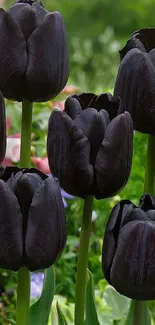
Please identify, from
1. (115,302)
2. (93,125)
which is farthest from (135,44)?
(115,302)

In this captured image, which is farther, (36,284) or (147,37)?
(36,284)

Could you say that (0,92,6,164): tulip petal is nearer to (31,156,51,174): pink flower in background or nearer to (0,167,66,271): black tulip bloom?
(0,167,66,271): black tulip bloom

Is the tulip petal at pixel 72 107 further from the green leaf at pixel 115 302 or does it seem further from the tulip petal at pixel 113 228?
the green leaf at pixel 115 302

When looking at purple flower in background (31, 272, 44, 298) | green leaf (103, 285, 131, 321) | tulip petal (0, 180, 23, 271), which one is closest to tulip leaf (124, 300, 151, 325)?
tulip petal (0, 180, 23, 271)

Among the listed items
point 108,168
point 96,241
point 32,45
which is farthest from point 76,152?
point 96,241

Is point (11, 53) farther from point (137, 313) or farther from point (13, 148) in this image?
point (13, 148)

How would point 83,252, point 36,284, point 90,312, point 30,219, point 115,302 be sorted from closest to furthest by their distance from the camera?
point 30,219 < point 83,252 < point 90,312 < point 115,302 < point 36,284
